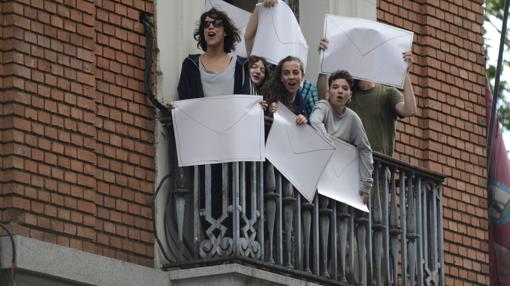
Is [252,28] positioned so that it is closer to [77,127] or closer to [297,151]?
[297,151]

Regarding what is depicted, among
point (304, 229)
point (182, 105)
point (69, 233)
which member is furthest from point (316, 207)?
point (69, 233)

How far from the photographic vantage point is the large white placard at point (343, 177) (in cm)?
1605

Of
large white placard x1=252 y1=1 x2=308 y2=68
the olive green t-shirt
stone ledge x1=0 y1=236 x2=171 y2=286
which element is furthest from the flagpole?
stone ledge x1=0 y1=236 x2=171 y2=286

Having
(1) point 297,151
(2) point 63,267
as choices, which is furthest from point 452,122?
(2) point 63,267

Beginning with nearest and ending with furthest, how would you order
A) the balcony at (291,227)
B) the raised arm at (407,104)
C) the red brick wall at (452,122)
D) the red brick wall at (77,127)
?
the red brick wall at (77,127), the balcony at (291,227), the raised arm at (407,104), the red brick wall at (452,122)

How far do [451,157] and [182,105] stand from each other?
134 inches

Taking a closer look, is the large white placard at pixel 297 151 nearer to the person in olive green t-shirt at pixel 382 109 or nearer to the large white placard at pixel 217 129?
the large white placard at pixel 217 129

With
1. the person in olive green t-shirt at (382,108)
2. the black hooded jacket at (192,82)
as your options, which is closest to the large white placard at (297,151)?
the black hooded jacket at (192,82)

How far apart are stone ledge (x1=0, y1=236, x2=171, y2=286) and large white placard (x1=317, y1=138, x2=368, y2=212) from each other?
1775mm

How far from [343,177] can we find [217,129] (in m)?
1.27

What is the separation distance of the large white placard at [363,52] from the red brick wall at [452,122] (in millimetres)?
912

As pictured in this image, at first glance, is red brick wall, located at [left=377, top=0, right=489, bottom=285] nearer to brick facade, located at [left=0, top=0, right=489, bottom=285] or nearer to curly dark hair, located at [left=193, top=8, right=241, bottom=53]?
curly dark hair, located at [left=193, top=8, right=241, bottom=53]

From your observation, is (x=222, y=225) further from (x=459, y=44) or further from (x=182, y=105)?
(x=459, y=44)

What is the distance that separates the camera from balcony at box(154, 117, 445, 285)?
1515 centimetres
